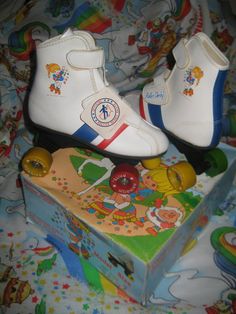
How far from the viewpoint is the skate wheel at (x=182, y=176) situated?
0.67 metres

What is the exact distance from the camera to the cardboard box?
615mm

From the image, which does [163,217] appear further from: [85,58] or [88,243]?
[85,58]

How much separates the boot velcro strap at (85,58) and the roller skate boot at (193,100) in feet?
0.51

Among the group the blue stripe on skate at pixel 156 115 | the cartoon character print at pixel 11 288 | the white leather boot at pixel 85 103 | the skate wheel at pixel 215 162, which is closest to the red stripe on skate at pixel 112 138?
A: the white leather boot at pixel 85 103

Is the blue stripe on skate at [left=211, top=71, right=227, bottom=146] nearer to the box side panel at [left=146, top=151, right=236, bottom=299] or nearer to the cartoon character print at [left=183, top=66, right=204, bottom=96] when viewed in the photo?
the cartoon character print at [left=183, top=66, right=204, bottom=96]

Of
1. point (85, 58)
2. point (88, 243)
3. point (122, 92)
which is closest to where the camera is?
point (85, 58)

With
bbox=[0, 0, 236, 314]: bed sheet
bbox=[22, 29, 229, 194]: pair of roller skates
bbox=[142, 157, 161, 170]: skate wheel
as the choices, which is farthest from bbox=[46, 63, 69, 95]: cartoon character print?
bbox=[0, 0, 236, 314]: bed sheet

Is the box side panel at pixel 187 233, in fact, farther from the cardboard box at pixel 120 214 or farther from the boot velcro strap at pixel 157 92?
the boot velcro strap at pixel 157 92

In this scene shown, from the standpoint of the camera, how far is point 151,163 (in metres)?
0.72

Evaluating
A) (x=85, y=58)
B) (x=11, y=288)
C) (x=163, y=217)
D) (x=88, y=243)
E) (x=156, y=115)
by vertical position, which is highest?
(x=85, y=58)

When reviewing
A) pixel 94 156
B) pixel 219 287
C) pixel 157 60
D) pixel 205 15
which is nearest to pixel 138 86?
pixel 157 60

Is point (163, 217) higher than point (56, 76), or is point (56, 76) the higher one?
point (56, 76)

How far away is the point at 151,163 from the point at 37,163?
238 mm

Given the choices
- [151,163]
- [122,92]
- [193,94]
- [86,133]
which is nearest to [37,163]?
[86,133]
